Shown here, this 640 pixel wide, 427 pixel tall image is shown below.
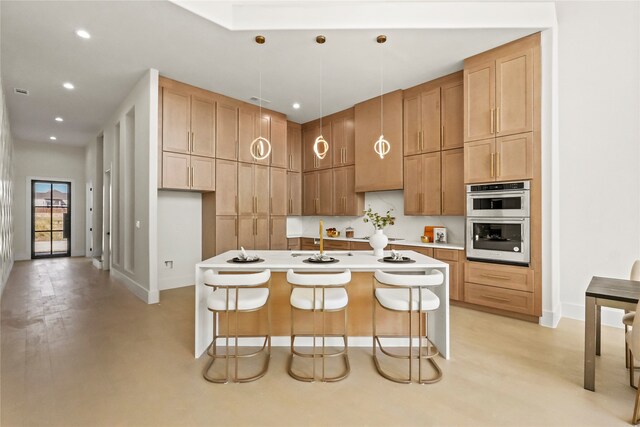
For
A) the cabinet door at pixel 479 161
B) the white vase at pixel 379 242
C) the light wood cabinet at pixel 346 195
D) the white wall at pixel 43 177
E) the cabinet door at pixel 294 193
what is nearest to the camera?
the white vase at pixel 379 242

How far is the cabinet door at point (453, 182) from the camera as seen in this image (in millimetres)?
4258

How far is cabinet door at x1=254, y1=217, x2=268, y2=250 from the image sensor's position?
18.6ft

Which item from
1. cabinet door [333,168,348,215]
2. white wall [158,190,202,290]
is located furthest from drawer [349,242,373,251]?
white wall [158,190,202,290]

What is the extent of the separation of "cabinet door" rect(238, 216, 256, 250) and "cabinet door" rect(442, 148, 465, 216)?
329 cm

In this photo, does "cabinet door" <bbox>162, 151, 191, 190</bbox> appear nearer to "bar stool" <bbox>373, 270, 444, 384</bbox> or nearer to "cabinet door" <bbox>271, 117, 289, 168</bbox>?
"cabinet door" <bbox>271, 117, 289, 168</bbox>

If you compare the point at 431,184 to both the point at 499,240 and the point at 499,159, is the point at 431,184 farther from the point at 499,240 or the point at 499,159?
the point at 499,240

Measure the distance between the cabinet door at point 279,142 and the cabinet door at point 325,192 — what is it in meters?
0.81

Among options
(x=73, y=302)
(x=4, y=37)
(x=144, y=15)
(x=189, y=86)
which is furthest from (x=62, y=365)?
(x=189, y=86)

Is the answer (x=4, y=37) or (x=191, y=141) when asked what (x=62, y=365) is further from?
(x=4, y=37)

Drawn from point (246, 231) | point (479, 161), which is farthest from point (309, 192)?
point (479, 161)

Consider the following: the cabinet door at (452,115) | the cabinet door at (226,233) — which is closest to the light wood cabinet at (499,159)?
the cabinet door at (452,115)

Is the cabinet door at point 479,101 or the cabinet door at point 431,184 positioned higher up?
the cabinet door at point 479,101

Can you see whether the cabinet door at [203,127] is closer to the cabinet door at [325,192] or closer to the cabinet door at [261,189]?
the cabinet door at [261,189]

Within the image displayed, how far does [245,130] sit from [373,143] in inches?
91.8
